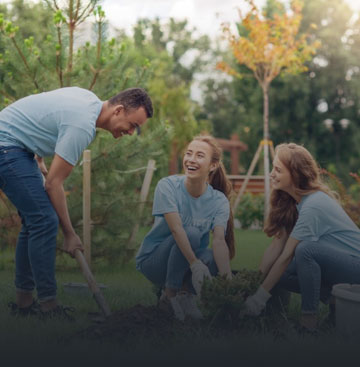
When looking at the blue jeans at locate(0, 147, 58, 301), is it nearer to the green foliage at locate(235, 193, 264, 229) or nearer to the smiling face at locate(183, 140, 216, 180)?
the smiling face at locate(183, 140, 216, 180)

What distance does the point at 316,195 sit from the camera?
3.16 meters

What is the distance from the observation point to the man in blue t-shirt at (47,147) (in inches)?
120

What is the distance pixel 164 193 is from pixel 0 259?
133 inches

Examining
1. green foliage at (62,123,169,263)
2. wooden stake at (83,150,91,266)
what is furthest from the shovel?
green foliage at (62,123,169,263)

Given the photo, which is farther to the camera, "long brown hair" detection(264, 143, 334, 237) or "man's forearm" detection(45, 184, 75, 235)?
"long brown hair" detection(264, 143, 334, 237)

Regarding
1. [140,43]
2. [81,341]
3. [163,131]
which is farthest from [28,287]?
[140,43]

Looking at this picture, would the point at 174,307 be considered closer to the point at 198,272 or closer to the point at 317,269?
the point at 198,272

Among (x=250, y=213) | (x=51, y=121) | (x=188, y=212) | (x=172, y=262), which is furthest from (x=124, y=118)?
(x=250, y=213)

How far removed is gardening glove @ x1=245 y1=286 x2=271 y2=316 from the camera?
2.98 metres

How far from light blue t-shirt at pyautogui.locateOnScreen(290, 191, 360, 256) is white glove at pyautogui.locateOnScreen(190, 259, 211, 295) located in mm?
521

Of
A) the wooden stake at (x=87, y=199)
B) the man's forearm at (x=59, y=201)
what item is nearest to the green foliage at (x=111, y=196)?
the wooden stake at (x=87, y=199)

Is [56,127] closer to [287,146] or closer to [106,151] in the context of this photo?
[287,146]

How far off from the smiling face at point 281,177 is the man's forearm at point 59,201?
124cm

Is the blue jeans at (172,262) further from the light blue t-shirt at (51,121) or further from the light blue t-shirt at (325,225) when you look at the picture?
the light blue t-shirt at (51,121)
